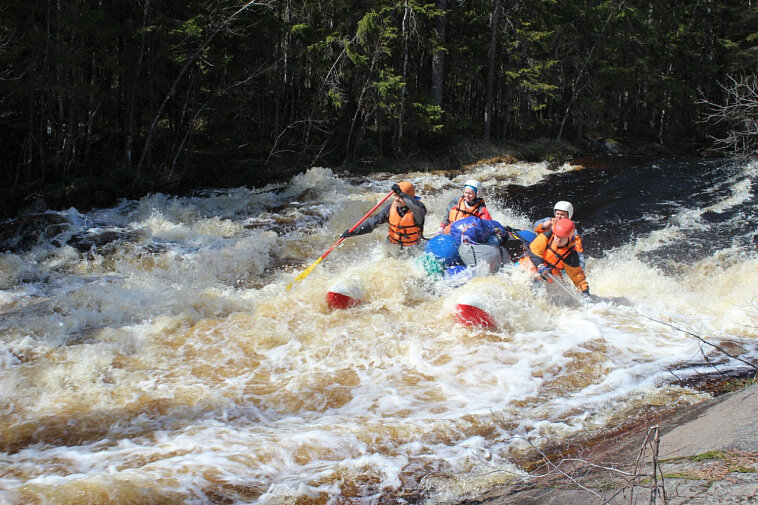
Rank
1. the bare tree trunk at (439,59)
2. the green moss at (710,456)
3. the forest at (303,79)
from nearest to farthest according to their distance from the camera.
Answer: the green moss at (710,456)
the forest at (303,79)
the bare tree trunk at (439,59)

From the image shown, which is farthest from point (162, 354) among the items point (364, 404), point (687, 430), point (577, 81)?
point (577, 81)

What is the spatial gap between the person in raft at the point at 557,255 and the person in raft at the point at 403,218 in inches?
69.9

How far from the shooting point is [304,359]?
5.21 metres

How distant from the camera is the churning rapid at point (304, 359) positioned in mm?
3426

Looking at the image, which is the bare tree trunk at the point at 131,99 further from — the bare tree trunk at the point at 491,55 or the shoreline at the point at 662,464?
the bare tree trunk at the point at 491,55

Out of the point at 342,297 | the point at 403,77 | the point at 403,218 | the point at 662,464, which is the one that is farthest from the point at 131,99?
the point at 662,464

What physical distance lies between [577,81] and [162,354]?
933 inches

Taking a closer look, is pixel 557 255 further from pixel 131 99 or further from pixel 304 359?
pixel 131 99

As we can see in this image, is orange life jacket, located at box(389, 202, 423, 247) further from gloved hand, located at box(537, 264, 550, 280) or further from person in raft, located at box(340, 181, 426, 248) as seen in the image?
gloved hand, located at box(537, 264, 550, 280)

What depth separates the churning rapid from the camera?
343cm

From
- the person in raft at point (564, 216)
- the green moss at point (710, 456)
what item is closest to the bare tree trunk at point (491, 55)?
the person in raft at point (564, 216)

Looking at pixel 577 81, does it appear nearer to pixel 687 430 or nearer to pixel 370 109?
pixel 370 109

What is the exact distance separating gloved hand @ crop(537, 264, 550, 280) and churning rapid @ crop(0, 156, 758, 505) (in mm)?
162

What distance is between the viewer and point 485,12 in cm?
2144
